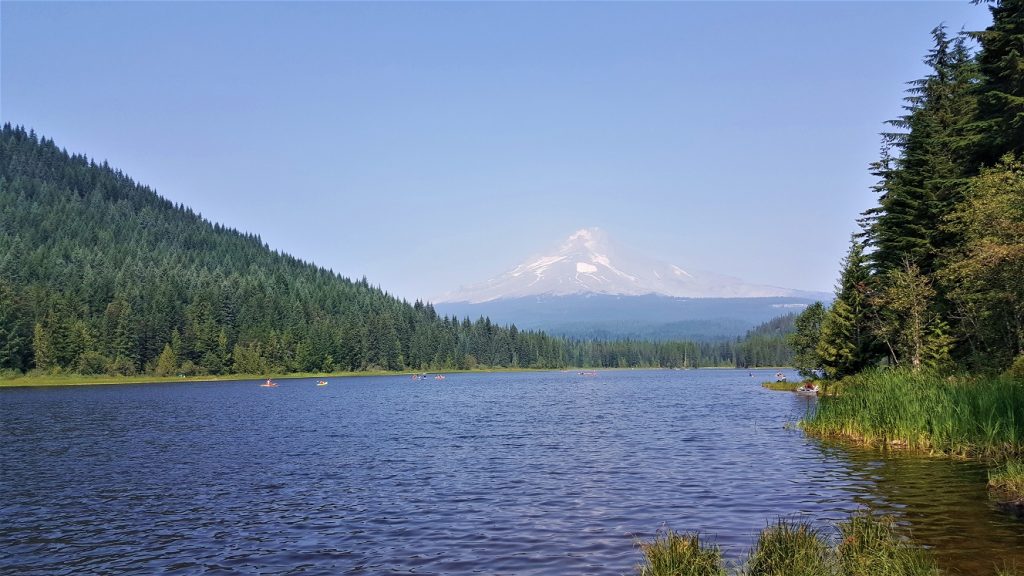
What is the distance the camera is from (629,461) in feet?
129

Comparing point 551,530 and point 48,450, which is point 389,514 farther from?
point 48,450

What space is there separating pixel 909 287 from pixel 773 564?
49.3 metres

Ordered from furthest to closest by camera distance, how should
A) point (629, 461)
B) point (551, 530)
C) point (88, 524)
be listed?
point (629, 461) < point (88, 524) < point (551, 530)

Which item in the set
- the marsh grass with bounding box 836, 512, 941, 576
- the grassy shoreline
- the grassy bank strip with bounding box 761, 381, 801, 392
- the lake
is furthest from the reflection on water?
the grassy bank strip with bounding box 761, 381, 801, 392

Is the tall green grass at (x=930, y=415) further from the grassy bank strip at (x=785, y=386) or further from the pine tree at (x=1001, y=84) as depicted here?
the grassy bank strip at (x=785, y=386)

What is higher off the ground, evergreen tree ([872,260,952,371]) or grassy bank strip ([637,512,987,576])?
evergreen tree ([872,260,952,371])

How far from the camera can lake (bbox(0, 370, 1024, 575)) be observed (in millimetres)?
21156

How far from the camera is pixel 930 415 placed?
3584 cm

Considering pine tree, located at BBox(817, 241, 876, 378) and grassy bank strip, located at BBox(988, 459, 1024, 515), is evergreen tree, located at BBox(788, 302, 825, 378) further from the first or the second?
grassy bank strip, located at BBox(988, 459, 1024, 515)

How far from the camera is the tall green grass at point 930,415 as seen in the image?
1218 inches

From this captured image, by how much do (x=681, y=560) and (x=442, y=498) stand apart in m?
15.8

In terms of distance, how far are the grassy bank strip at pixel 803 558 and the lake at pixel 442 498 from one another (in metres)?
2.84

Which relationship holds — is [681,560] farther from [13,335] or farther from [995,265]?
[13,335]

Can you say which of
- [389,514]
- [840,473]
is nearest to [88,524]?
[389,514]
